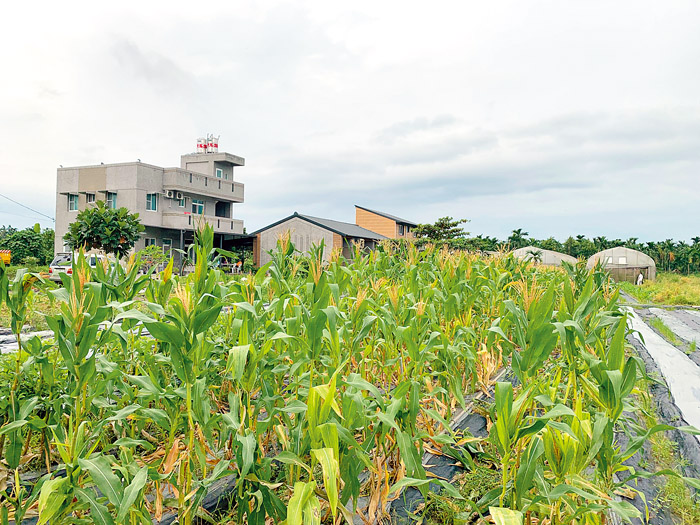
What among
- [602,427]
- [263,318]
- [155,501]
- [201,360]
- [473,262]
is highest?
[473,262]

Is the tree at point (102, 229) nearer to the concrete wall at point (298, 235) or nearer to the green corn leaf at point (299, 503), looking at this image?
the concrete wall at point (298, 235)

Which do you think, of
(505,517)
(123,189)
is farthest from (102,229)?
(505,517)

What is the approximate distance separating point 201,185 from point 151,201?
2882 millimetres

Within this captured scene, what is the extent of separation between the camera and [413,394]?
6.04 feet

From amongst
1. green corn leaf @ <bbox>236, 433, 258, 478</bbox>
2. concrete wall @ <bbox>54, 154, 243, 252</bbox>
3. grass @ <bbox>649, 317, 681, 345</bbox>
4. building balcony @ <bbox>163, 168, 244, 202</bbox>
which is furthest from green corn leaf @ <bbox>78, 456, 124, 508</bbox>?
building balcony @ <bbox>163, 168, 244, 202</bbox>

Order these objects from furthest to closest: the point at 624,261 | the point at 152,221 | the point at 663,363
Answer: the point at 624,261 → the point at 152,221 → the point at 663,363

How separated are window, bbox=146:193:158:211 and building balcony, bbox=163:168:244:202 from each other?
2.23 feet

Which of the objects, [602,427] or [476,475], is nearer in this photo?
[602,427]

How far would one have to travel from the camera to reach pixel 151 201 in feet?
72.6

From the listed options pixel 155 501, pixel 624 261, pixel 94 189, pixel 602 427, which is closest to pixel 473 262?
pixel 602 427

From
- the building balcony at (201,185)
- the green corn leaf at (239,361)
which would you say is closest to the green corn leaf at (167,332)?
the green corn leaf at (239,361)

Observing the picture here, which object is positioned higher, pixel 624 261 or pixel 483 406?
pixel 624 261

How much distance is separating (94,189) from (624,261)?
1242 inches

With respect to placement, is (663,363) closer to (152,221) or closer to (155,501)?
(155,501)
